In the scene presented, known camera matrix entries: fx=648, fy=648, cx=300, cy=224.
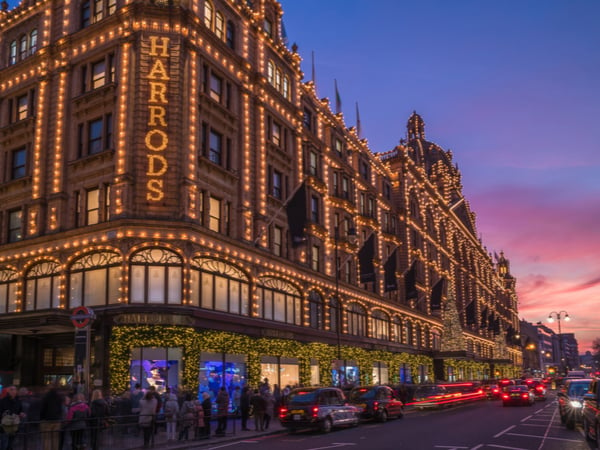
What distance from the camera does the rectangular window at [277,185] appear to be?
4369 cm

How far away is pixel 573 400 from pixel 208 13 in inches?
1113

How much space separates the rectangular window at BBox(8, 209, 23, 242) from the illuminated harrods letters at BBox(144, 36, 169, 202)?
10526mm

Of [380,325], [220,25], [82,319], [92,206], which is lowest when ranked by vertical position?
[82,319]

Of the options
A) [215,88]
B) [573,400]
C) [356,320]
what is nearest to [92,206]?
[215,88]

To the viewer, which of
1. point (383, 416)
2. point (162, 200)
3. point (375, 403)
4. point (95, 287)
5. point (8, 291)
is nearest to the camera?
point (375, 403)

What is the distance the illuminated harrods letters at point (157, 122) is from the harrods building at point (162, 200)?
0.07 meters

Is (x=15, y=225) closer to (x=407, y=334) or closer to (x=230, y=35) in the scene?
(x=230, y=35)

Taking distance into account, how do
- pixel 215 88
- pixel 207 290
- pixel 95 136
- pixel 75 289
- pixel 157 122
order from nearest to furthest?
pixel 157 122
pixel 75 289
pixel 207 290
pixel 95 136
pixel 215 88


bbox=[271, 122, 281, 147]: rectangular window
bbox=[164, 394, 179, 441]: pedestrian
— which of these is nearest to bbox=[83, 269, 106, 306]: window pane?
bbox=[164, 394, 179, 441]: pedestrian

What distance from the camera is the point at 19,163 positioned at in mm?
39562

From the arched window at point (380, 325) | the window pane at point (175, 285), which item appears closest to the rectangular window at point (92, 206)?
the window pane at point (175, 285)

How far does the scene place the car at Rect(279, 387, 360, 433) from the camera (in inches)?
1025

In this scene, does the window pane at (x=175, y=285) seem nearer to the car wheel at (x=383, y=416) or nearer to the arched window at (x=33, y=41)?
the car wheel at (x=383, y=416)

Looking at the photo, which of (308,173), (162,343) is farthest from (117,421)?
(308,173)
